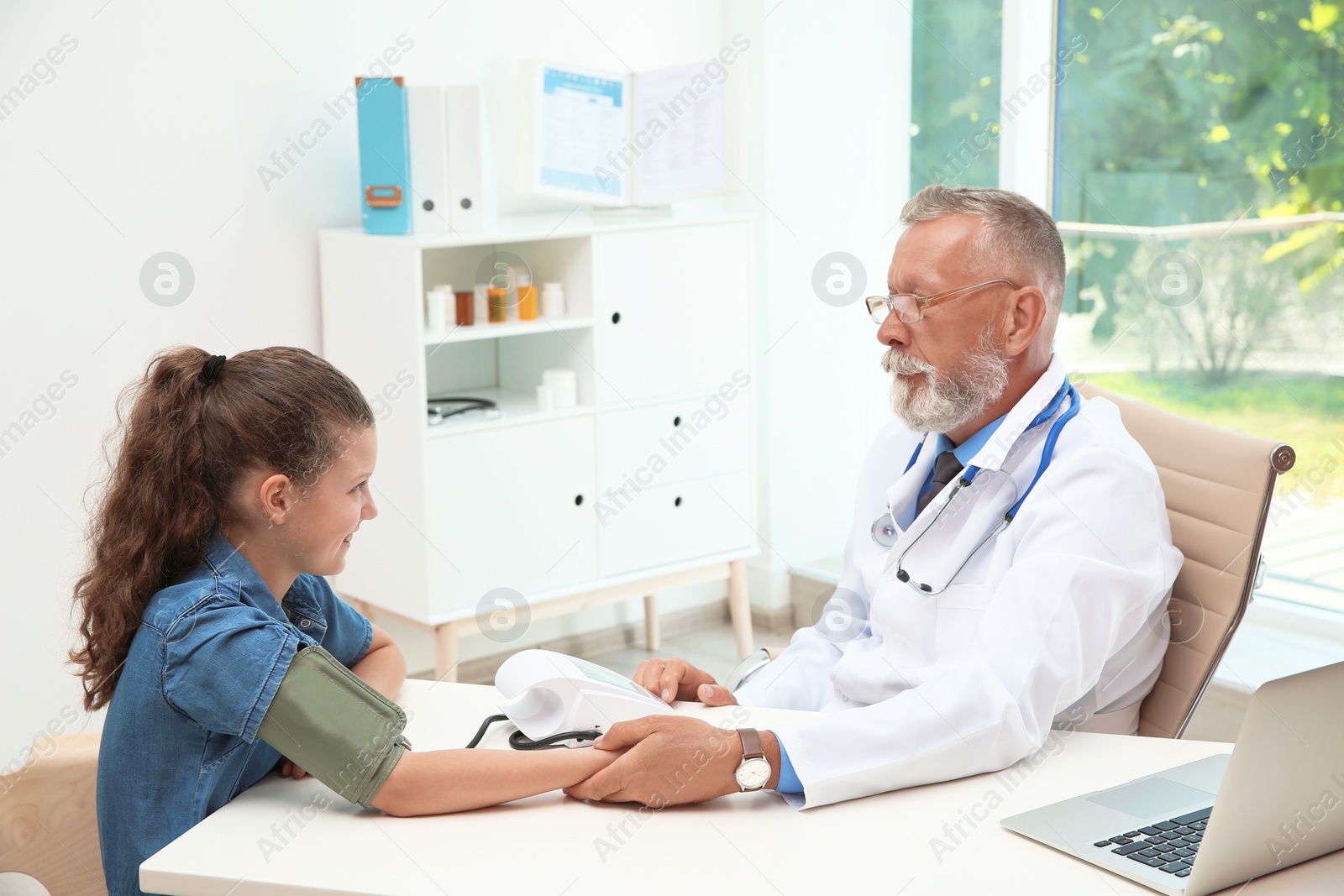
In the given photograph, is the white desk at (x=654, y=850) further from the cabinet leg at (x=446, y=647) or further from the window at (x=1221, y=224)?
the window at (x=1221, y=224)

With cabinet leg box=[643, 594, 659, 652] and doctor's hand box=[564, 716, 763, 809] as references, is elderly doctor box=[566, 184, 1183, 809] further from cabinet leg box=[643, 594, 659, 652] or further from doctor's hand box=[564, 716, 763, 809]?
cabinet leg box=[643, 594, 659, 652]

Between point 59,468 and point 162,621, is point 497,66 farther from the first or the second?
point 162,621

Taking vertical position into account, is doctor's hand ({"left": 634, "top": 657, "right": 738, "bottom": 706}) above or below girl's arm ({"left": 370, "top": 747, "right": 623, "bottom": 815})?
below

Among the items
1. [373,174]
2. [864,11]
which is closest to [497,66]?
[373,174]

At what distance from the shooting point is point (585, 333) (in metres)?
3.49

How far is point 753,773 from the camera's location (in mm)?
1351

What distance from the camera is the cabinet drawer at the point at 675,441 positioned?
3.57 meters

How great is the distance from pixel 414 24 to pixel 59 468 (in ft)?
5.03

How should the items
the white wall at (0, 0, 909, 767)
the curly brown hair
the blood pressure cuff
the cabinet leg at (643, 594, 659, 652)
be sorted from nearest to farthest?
1. the blood pressure cuff
2. the curly brown hair
3. the white wall at (0, 0, 909, 767)
4. the cabinet leg at (643, 594, 659, 652)

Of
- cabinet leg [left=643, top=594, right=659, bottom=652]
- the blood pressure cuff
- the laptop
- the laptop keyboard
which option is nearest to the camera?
the laptop

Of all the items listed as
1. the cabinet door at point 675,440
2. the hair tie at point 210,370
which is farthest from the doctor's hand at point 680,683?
the cabinet door at point 675,440

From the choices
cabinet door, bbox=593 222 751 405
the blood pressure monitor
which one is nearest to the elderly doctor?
the blood pressure monitor

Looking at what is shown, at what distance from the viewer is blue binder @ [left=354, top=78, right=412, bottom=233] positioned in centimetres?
316

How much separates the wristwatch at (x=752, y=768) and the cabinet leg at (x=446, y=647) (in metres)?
2.02
